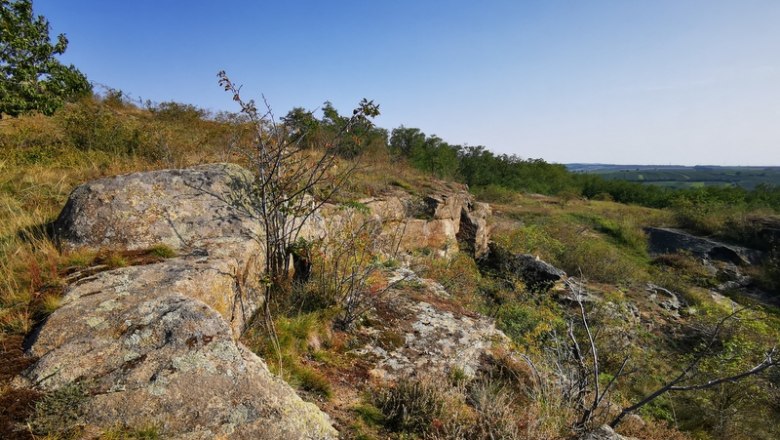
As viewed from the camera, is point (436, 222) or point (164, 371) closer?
point (164, 371)

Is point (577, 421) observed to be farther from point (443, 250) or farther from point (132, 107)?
point (132, 107)

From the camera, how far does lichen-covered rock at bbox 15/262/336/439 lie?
5.96 ft

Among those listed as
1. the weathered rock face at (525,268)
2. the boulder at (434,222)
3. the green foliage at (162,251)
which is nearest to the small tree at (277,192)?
the green foliage at (162,251)

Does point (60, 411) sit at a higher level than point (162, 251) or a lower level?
lower

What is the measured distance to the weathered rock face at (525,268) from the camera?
10.1m

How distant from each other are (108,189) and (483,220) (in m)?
11.4

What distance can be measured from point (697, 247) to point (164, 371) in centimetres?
2412

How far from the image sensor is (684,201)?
25.6m

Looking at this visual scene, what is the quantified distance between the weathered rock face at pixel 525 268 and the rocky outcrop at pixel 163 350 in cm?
846

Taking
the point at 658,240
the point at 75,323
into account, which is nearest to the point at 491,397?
the point at 75,323

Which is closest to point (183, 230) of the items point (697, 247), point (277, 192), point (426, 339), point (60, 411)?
point (277, 192)

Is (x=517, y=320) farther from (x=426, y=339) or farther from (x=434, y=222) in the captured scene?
(x=434, y=222)

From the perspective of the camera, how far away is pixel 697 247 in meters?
18.5

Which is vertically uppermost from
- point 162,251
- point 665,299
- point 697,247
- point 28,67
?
point 28,67
